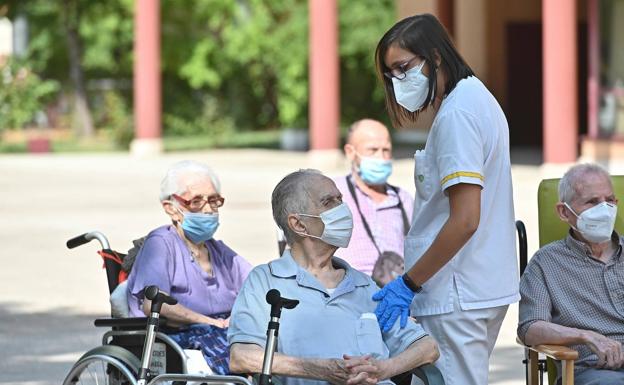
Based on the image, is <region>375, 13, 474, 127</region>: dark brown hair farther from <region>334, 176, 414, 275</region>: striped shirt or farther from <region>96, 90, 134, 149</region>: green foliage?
<region>96, 90, 134, 149</region>: green foliage

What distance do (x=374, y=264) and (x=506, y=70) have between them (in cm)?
2341

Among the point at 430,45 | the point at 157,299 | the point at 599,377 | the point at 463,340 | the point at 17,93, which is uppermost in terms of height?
the point at 430,45

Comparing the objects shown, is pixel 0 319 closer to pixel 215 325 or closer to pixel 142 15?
pixel 215 325

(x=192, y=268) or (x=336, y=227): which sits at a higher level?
(x=336, y=227)

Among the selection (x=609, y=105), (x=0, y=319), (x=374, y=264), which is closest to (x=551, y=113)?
(x=609, y=105)

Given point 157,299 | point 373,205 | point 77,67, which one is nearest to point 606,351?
point 157,299

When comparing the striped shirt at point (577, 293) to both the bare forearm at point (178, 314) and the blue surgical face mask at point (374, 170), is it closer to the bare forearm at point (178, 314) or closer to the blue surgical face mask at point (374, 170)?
the bare forearm at point (178, 314)

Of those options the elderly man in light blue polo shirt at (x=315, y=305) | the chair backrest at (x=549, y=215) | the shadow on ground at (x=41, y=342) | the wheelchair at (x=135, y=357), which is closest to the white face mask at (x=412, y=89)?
the elderly man in light blue polo shirt at (x=315, y=305)

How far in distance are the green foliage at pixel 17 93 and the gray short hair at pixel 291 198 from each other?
27429mm

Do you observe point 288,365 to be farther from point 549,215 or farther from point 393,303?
point 549,215

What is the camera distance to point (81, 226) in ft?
47.9

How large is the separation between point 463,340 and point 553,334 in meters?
0.71

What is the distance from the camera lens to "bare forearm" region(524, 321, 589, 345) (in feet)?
16.4

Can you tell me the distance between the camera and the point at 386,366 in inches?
174
